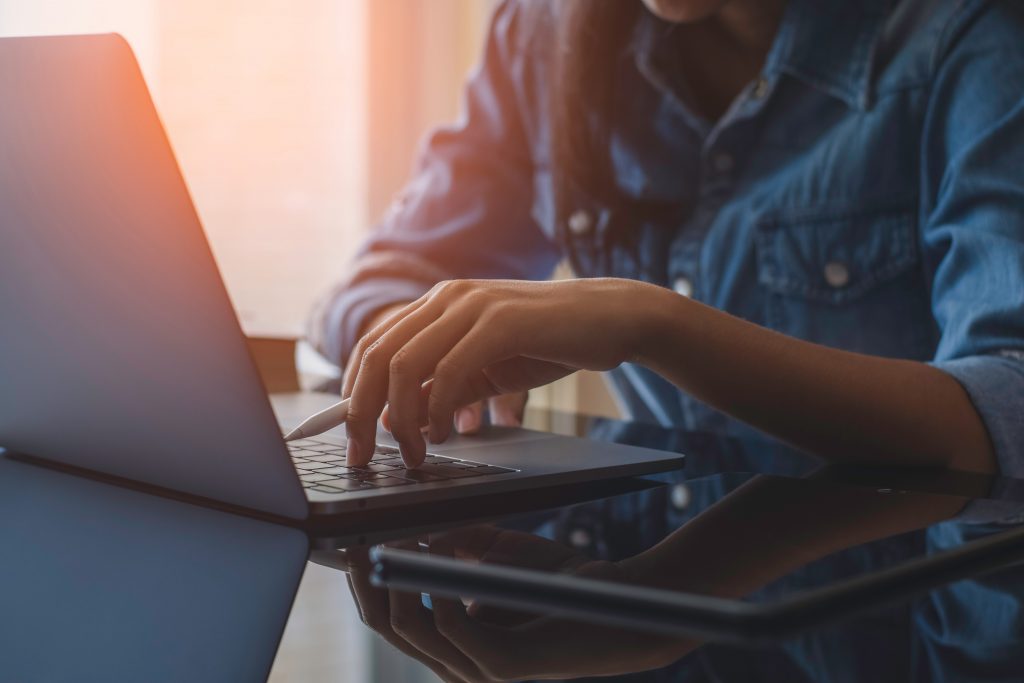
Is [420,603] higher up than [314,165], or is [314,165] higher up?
[420,603]

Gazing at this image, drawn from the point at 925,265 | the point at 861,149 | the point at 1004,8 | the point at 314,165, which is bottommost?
the point at 314,165

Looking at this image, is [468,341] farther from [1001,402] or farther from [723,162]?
[723,162]

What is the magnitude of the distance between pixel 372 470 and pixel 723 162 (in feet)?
2.22

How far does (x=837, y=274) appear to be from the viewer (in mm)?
979

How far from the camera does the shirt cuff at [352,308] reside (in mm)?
1182

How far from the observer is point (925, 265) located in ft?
3.08

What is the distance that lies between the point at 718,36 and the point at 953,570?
2.92 ft

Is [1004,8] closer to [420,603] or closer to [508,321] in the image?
[508,321]

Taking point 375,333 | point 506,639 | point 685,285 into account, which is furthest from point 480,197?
point 506,639

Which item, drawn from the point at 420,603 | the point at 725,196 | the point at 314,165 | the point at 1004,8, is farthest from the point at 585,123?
the point at 314,165

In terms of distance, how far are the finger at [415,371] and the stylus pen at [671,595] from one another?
15cm

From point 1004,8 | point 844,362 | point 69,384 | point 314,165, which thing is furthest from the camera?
point 314,165

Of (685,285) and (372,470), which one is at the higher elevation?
(372,470)

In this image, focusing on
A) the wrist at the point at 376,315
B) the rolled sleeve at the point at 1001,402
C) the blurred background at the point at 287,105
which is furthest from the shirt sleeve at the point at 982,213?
the blurred background at the point at 287,105
